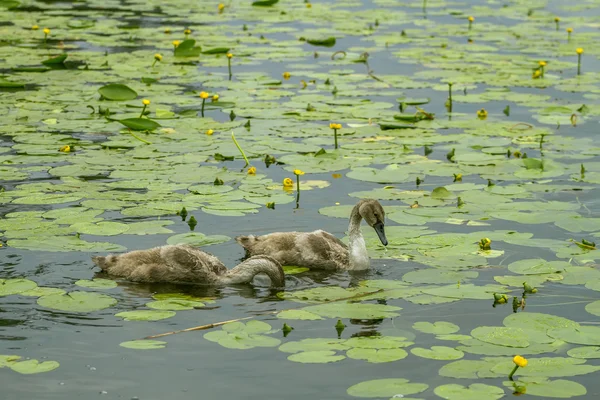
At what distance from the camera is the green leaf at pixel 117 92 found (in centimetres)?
1373

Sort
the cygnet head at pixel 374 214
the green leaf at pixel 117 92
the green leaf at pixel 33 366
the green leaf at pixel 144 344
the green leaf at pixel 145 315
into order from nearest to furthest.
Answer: the green leaf at pixel 33 366 → the green leaf at pixel 144 344 → the green leaf at pixel 145 315 → the cygnet head at pixel 374 214 → the green leaf at pixel 117 92

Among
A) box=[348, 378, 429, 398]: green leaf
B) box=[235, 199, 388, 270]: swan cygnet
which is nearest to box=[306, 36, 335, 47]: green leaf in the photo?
box=[235, 199, 388, 270]: swan cygnet

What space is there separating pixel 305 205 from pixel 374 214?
5.08ft

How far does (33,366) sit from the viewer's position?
6.70 meters

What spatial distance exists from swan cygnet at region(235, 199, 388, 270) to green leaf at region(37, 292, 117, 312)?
154cm

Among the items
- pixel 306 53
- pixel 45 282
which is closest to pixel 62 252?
pixel 45 282

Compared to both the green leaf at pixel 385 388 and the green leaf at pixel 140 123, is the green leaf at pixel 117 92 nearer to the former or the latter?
the green leaf at pixel 140 123

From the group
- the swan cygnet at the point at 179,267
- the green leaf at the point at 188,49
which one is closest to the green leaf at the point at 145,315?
the swan cygnet at the point at 179,267

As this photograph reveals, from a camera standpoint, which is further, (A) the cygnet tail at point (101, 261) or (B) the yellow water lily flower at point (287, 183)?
(B) the yellow water lily flower at point (287, 183)

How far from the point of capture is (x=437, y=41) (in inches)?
757

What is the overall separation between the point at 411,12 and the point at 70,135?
38.8 ft

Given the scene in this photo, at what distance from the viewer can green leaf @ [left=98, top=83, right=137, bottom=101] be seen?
45.1 feet

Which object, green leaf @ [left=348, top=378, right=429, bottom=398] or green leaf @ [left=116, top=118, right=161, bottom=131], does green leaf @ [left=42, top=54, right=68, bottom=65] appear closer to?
green leaf @ [left=116, top=118, right=161, bottom=131]

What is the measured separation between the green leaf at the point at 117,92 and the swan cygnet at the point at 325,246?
5419 mm
